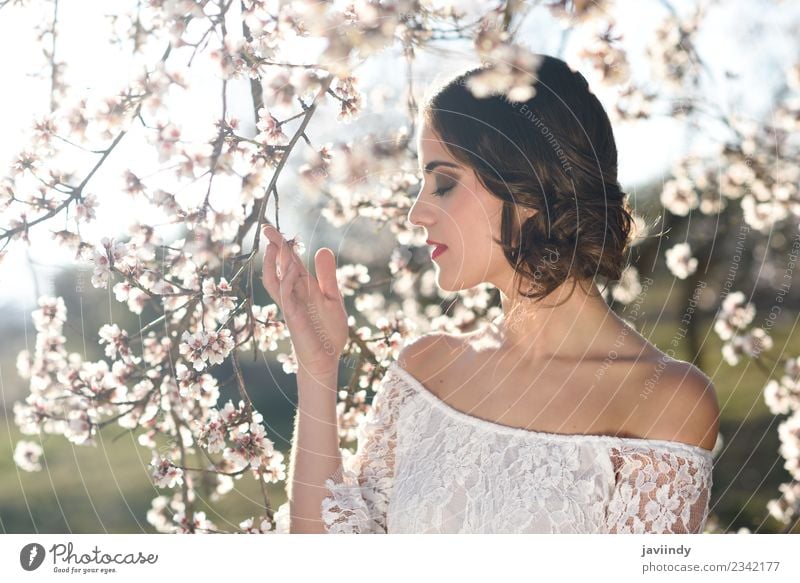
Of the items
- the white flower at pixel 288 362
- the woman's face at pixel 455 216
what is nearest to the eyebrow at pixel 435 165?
the woman's face at pixel 455 216

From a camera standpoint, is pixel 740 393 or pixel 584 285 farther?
pixel 740 393

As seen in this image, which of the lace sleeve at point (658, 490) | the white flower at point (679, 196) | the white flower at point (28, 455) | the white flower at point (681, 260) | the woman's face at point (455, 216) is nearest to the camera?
the lace sleeve at point (658, 490)

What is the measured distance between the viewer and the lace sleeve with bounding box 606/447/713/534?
2.58ft

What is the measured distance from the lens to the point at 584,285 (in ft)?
2.95

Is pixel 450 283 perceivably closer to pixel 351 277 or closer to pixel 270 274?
pixel 270 274

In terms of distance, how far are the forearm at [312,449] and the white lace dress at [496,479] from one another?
2 centimetres

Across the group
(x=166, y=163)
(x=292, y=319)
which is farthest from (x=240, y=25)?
(x=292, y=319)

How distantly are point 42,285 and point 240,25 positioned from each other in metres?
0.42

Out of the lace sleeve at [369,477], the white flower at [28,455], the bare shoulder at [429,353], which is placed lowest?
the lace sleeve at [369,477]

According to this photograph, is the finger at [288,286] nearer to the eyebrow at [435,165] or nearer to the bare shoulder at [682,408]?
the eyebrow at [435,165]

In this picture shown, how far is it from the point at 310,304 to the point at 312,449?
0.17m

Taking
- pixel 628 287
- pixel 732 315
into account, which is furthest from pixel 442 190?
pixel 732 315

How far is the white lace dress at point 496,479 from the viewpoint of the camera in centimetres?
80
